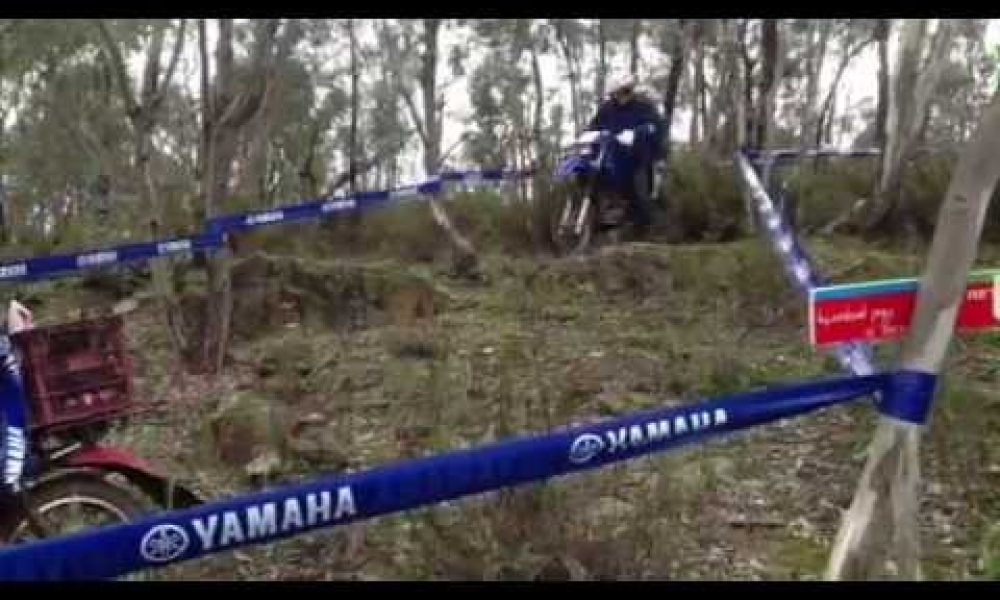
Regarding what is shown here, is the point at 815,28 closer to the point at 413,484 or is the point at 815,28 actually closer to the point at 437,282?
the point at 437,282

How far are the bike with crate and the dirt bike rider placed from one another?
207 inches

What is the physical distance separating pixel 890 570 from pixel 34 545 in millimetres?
1927

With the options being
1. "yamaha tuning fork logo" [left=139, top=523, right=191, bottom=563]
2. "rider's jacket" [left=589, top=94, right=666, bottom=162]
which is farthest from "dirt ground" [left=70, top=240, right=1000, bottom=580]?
"yamaha tuning fork logo" [left=139, top=523, right=191, bottom=563]

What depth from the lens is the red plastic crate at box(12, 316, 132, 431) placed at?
3.55 metres

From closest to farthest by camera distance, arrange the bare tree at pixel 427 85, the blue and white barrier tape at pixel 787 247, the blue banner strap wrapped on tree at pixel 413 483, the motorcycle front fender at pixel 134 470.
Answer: the blue banner strap wrapped on tree at pixel 413 483, the motorcycle front fender at pixel 134 470, the blue and white barrier tape at pixel 787 247, the bare tree at pixel 427 85

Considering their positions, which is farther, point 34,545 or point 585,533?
point 585,533

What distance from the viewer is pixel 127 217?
9.24m

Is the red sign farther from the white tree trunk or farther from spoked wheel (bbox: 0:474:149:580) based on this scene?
spoked wheel (bbox: 0:474:149:580)

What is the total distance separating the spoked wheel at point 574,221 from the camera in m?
8.37

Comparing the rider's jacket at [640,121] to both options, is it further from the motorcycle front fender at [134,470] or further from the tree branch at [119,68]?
the motorcycle front fender at [134,470]

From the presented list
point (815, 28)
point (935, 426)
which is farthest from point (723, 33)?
point (815, 28)

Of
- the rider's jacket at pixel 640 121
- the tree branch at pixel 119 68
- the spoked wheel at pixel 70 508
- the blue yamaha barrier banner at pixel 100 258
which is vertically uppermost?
the tree branch at pixel 119 68

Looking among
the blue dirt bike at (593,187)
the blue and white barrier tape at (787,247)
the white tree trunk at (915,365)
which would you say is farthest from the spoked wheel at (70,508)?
the blue dirt bike at (593,187)

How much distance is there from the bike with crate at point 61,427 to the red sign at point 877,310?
209 centimetres
